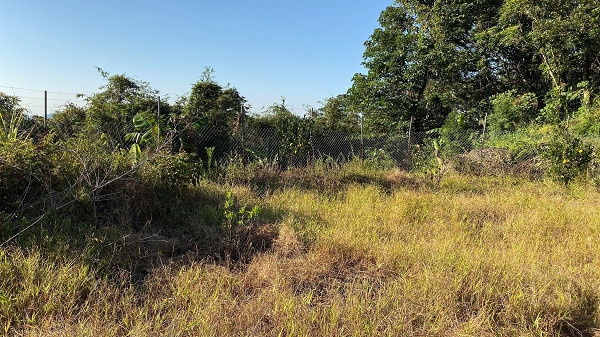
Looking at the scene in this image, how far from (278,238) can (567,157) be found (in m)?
6.67

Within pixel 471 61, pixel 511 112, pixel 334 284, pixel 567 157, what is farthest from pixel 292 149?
pixel 471 61

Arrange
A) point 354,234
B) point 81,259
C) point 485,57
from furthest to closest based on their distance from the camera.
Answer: point 485,57 < point 354,234 < point 81,259

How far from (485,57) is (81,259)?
16.4 metres

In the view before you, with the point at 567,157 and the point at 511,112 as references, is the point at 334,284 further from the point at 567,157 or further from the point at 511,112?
the point at 511,112

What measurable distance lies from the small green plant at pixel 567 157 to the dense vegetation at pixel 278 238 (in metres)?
0.03

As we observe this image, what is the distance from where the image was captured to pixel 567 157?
6.55 m

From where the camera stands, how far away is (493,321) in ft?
7.43

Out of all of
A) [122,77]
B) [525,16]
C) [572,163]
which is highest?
[525,16]

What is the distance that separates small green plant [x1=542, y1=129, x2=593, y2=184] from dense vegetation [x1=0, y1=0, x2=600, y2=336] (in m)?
0.03

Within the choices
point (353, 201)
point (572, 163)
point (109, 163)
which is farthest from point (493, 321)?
point (572, 163)

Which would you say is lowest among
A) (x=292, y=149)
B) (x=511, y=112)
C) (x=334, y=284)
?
(x=334, y=284)

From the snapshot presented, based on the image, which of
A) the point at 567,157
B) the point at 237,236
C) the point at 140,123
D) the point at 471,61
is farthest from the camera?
the point at 471,61

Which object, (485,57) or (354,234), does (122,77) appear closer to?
(354,234)

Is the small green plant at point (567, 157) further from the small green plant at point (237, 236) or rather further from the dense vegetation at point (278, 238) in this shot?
the small green plant at point (237, 236)
